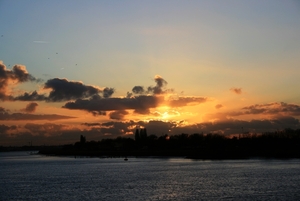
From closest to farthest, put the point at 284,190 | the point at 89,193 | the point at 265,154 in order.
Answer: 1. the point at 284,190
2. the point at 89,193
3. the point at 265,154

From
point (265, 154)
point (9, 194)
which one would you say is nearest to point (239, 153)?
point (265, 154)

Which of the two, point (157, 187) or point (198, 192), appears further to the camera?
point (157, 187)

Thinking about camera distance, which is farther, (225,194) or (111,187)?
(111,187)

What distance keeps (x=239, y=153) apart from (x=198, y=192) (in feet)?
447

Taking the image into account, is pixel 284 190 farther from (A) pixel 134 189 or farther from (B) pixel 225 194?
(A) pixel 134 189

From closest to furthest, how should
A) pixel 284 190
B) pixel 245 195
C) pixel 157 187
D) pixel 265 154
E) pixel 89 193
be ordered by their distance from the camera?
pixel 245 195 < pixel 284 190 < pixel 89 193 < pixel 157 187 < pixel 265 154

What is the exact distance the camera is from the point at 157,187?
225 ft

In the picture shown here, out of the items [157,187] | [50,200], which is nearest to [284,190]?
[157,187]

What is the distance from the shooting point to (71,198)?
57.5 m

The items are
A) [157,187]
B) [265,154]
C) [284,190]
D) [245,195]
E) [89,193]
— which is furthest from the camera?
[265,154]

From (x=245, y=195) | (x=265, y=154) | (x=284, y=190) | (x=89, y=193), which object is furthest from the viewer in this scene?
(x=265, y=154)

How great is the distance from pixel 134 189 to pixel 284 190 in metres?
23.6

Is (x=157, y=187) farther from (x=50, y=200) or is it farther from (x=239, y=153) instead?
(x=239, y=153)

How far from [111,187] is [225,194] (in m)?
22.1
